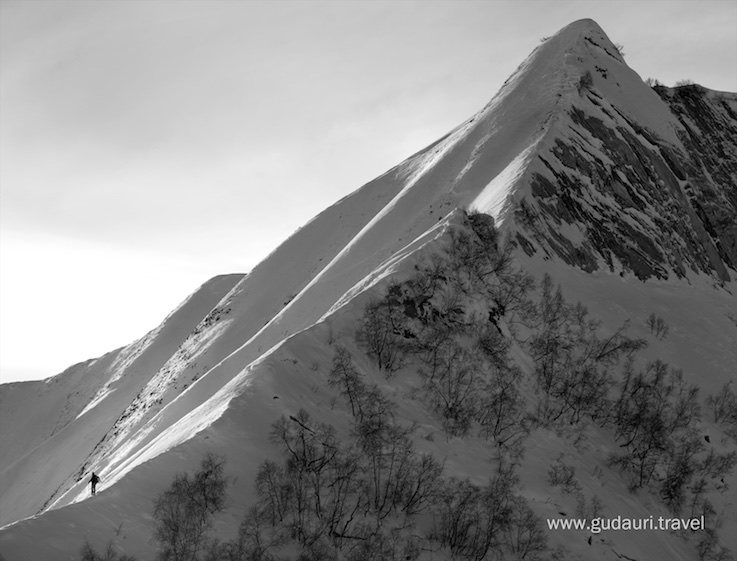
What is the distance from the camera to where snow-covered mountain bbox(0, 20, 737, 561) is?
1078 inches

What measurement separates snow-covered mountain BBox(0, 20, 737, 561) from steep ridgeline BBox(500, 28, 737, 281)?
0.61ft

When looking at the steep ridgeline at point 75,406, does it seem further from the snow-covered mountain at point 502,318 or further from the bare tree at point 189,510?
the bare tree at point 189,510

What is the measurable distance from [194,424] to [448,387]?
35.5 ft

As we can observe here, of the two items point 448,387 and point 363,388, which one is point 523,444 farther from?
point 363,388

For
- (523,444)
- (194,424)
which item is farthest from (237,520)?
(523,444)

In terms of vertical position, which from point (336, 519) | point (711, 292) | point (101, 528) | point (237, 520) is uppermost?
point (101, 528)

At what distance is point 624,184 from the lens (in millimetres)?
52438

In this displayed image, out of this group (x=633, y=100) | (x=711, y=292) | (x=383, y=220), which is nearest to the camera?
(x=711, y=292)

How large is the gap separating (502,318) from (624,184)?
21.6m

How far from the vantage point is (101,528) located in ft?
72.0

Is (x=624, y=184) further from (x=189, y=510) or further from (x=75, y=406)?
(x=75, y=406)

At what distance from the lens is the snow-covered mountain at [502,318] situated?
89.9 feet

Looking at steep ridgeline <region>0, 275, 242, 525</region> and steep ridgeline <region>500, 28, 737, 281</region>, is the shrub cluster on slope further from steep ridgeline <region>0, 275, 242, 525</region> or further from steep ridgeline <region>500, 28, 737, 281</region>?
steep ridgeline <region>0, 275, 242, 525</region>

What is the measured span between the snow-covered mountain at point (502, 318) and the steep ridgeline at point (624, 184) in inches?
7.3
